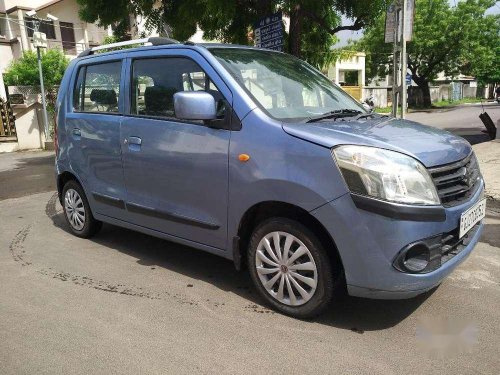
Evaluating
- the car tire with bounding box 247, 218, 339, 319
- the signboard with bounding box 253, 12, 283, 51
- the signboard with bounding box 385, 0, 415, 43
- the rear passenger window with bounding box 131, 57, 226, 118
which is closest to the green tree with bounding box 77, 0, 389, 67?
the signboard with bounding box 253, 12, 283, 51

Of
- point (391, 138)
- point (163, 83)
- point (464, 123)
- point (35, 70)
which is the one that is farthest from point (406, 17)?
point (35, 70)

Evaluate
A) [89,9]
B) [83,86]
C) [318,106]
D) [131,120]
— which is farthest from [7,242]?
[89,9]

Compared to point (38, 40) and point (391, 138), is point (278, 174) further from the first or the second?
point (38, 40)

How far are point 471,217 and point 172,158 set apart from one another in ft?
7.20

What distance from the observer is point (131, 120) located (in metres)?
3.99

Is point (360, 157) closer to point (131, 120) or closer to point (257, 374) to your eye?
point (257, 374)

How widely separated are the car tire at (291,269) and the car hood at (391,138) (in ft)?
1.96

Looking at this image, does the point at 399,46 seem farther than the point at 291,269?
Yes

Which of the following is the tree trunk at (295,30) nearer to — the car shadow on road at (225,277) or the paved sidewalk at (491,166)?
the paved sidewalk at (491,166)

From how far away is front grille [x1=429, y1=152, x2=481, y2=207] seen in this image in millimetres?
2818

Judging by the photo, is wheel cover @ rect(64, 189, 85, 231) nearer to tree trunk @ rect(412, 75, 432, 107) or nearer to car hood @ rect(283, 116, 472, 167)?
car hood @ rect(283, 116, 472, 167)

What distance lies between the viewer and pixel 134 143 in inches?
155

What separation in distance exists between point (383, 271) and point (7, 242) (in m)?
4.18

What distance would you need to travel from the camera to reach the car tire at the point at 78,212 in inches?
192
